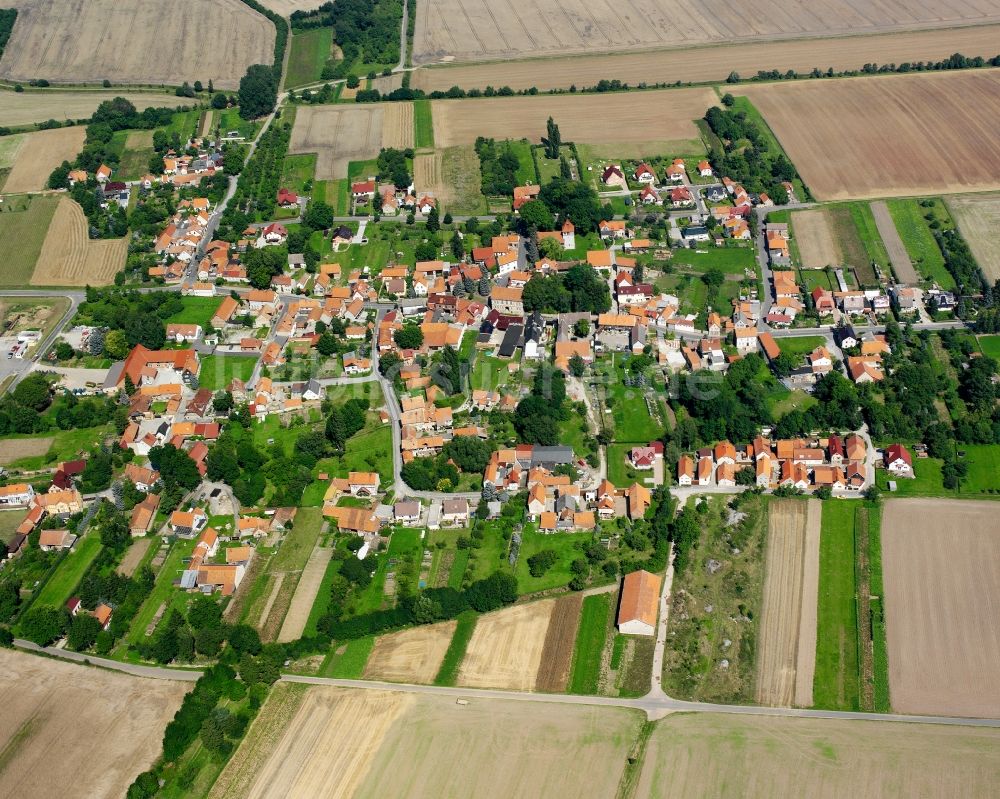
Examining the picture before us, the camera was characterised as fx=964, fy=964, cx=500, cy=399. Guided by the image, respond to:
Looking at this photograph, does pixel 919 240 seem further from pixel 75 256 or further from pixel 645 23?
pixel 75 256

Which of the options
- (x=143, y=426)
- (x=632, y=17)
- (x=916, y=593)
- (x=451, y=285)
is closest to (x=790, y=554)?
(x=916, y=593)

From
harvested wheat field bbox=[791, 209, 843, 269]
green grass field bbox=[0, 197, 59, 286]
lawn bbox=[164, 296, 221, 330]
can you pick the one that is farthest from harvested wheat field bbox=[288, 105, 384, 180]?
harvested wheat field bbox=[791, 209, 843, 269]

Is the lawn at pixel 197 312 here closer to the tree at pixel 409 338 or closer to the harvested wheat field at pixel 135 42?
the tree at pixel 409 338

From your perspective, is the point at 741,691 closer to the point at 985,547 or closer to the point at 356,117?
the point at 985,547

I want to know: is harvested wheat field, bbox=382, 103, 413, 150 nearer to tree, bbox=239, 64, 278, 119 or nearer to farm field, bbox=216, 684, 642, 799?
tree, bbox=239, 64, 278, 119

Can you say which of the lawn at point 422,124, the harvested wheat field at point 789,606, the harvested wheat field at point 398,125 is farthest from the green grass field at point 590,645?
the lawn at point 422,124
